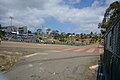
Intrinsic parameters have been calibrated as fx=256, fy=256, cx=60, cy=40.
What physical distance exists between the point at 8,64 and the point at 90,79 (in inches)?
261

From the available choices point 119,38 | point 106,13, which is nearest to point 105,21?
point 106,13

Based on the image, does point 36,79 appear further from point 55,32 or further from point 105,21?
A: point 55,32

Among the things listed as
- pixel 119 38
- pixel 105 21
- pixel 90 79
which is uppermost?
pixel 105 21

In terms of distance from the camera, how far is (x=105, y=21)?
42375 millimetres

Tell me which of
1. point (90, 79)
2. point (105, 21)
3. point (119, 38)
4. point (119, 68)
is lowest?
point (90, 79)

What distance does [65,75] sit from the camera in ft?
43.0

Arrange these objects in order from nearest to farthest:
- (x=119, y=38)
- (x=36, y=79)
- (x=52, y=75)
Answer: (x=119, y=38), (x=36, y=79), (x=52, y=75)

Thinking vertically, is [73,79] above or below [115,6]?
below

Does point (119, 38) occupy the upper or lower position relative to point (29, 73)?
upper

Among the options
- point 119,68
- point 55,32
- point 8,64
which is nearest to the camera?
point 119,68

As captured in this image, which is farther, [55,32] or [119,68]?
[55,32]

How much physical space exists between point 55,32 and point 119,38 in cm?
18978

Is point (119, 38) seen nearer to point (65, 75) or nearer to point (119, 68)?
point (119, 68)

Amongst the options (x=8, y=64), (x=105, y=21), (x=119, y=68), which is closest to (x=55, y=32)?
(x=105, y=21)
